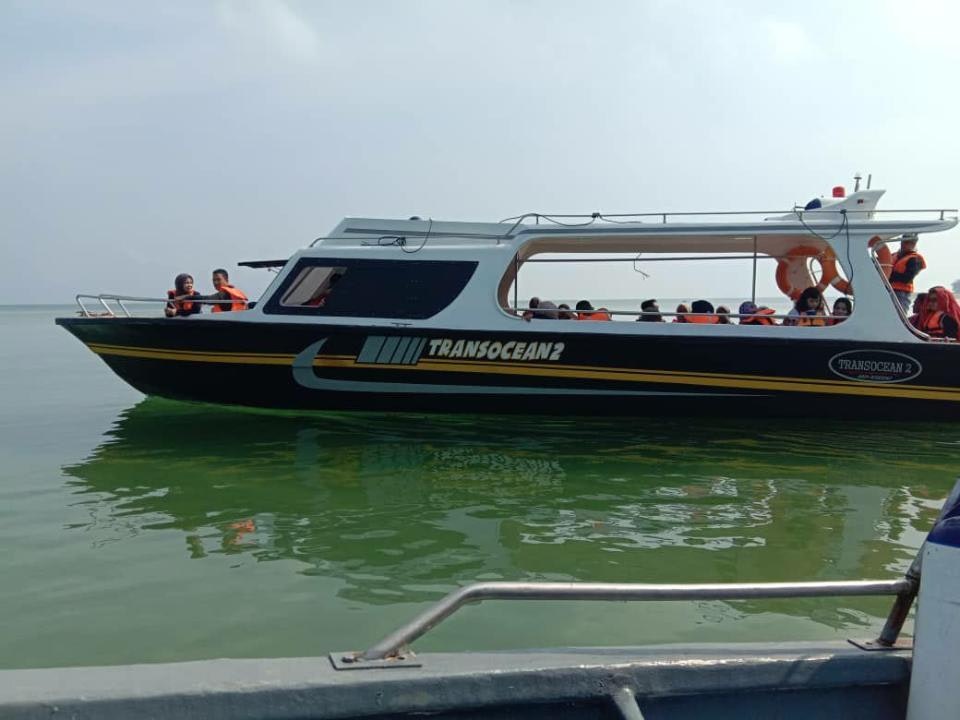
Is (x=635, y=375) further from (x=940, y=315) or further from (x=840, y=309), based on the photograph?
(x=940, y=315)

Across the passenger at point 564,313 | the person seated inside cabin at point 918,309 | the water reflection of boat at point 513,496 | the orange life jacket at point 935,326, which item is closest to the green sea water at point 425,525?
the water reflection of boat at point 513,496

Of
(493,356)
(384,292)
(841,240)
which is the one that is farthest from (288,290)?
(841,240)

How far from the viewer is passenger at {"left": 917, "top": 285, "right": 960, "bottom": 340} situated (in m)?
8.91

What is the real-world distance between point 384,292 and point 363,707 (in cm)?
735

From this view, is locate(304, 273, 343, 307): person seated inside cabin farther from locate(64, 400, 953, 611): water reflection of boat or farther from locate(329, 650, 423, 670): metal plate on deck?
locate(329, 650, 423, 670): metal plate on deck

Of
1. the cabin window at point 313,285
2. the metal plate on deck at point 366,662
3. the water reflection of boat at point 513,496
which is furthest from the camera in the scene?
the cabin window at point 313,285

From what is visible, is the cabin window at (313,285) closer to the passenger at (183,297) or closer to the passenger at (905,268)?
the passenger at (183,297)

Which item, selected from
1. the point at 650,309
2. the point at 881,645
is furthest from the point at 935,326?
the point at 881,645

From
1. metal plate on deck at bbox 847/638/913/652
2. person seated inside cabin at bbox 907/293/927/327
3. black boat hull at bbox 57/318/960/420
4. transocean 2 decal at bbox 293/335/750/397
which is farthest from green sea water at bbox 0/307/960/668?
metal plate on deck at bbox 847/638/913/652

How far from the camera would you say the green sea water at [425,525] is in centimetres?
410

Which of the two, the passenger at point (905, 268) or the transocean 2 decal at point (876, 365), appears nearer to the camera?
the transocean 2 decal at point (876, 365)

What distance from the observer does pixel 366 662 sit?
203 centimetres

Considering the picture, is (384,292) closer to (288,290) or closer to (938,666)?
(288,290)

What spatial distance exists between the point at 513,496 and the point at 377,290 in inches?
134
